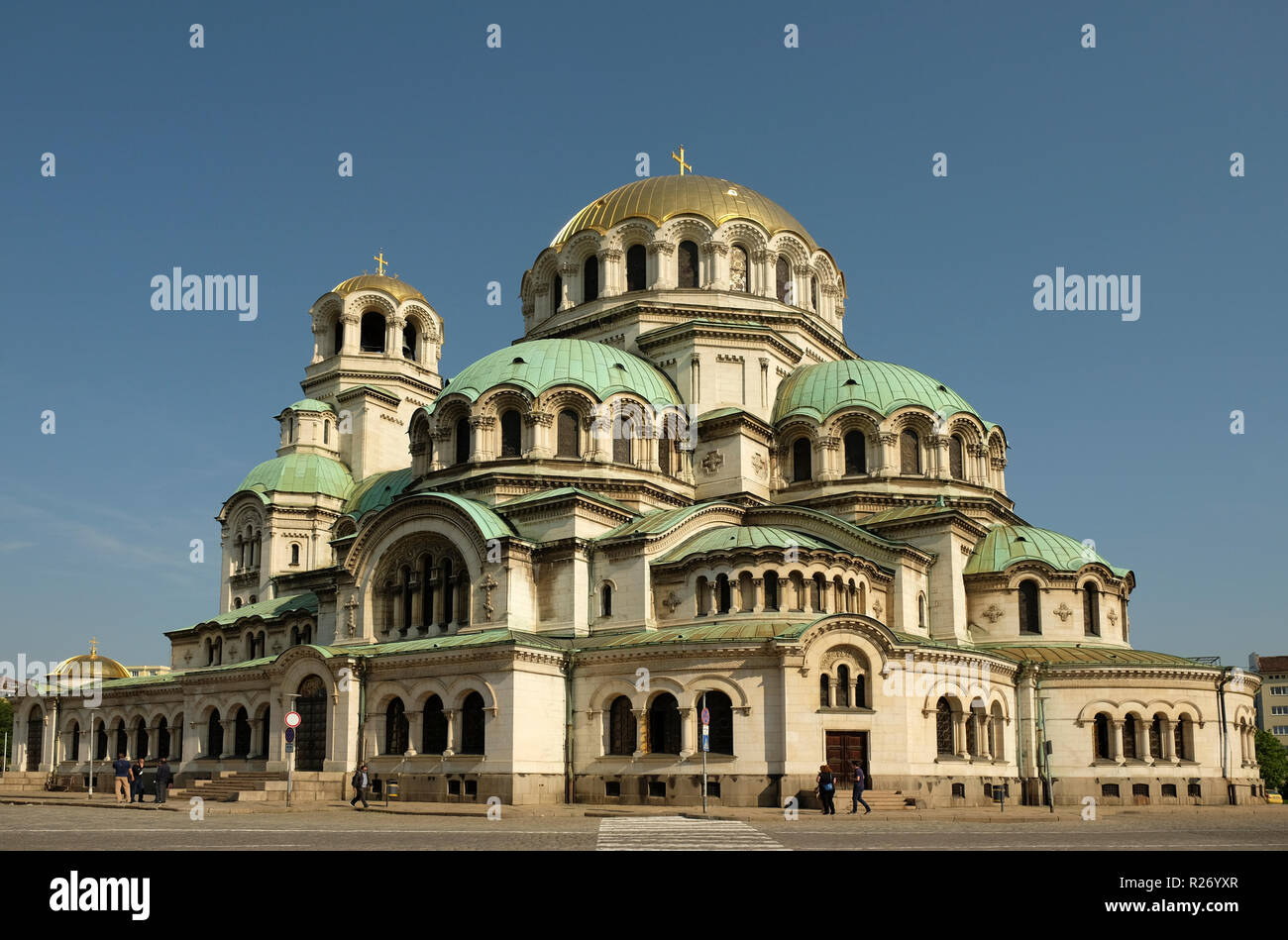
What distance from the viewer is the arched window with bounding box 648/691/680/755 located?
38.9 m

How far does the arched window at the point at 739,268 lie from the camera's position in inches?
2158

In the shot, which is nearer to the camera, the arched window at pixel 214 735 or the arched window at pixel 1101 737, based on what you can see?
the arched window at pixel 1101 737

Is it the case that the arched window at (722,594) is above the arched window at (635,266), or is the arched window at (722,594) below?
below

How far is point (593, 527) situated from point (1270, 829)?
2297 centimetres

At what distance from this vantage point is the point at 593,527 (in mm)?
44000

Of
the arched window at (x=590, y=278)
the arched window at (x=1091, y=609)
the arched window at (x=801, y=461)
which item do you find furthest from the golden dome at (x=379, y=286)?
the arched window at (x=1091, y=609)

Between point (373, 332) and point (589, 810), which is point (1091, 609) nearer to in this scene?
point (589, 810)

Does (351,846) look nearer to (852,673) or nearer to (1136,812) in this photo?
(852,673)

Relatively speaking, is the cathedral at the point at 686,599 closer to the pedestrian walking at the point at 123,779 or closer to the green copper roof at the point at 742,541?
the green copper roof at the point at 742,541

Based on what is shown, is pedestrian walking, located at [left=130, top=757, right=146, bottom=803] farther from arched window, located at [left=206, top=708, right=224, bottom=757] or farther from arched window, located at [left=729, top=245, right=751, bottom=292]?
arched window, located at [left=729, top=245, right=751, bottom=292]

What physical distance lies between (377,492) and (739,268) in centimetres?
1897

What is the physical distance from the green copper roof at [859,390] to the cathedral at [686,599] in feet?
0.57

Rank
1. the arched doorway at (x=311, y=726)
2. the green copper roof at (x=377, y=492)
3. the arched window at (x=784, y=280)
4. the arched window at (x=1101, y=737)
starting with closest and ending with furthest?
the arched doorway at (x=311, y=726) < the arched window at (x=1101, y=737) < the green copper roof at (x=377, y=492) < the arched window at (x=784, y=280)

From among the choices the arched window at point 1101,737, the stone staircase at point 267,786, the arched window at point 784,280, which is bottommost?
the stone staircase at point 267,786
